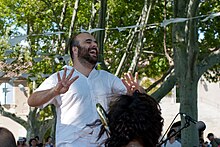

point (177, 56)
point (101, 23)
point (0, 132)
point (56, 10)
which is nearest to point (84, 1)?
point (56, 10)

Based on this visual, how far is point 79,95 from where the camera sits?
5320 mm

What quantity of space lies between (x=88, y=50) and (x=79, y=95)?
40cm

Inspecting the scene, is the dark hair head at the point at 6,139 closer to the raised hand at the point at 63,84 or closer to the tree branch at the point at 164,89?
the raised hand at the point at 63,84

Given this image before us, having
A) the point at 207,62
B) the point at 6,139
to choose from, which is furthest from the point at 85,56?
the point at 207,62

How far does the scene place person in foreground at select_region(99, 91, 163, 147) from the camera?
2834mm

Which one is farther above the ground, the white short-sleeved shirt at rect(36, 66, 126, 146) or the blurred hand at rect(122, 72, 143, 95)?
the blurred hand at rect(122, 72, 143, 95)

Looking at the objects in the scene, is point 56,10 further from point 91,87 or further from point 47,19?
point 91,87

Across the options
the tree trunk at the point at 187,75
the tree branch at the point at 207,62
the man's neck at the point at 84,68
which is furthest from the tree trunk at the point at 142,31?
the man's neck at the point at 84,68

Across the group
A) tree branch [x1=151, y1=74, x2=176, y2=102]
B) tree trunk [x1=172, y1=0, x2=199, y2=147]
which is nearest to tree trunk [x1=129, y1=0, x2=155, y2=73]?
tree branch [x1=151, y1=74, x2=176, y2=102]

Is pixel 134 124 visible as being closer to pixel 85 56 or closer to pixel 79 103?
pixel 79 103

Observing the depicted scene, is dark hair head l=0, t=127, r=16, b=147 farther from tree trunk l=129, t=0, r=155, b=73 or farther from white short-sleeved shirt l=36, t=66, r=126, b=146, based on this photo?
tree trunk l=129, t=0, r=155, b=73

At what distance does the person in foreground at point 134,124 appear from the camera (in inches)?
112

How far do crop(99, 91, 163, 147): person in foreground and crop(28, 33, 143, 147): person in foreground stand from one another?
2076 millimetres

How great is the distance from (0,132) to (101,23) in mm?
11470
